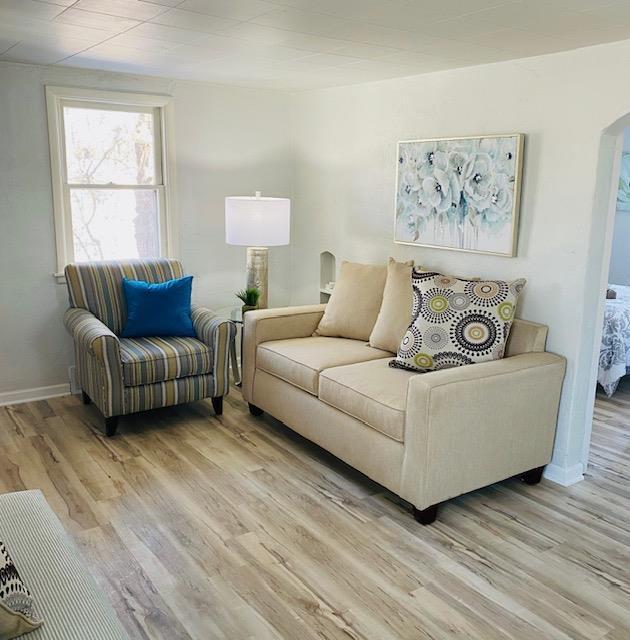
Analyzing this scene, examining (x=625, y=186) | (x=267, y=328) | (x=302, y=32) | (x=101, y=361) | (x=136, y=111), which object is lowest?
(x=101, y=361)

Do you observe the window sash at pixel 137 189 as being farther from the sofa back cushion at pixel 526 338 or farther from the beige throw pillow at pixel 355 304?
the sofa back cushion at pixel 526 338

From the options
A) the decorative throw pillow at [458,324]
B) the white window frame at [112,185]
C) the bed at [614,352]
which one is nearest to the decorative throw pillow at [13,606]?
the decorative throw pillow at [458,324]

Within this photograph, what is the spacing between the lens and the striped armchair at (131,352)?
3.63 m

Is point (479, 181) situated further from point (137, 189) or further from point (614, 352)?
point (137, 189)

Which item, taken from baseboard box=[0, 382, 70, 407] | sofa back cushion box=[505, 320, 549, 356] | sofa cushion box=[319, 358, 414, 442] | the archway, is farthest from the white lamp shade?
the archway

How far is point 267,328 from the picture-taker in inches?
157

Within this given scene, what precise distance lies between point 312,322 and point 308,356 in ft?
1.96

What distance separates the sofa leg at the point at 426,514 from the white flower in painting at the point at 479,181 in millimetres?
1610

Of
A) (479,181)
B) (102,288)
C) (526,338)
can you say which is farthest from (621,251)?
(102,288)

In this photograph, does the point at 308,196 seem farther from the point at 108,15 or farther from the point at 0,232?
the point at 108,15

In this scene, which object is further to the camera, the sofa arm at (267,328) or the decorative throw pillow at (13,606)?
the sofa arm at (267,328)

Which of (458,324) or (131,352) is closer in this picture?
(458,324)

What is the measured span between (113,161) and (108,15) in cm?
196

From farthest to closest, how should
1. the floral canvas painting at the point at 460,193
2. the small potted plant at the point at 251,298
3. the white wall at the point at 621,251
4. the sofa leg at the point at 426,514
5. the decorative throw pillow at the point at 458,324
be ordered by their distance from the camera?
the white wall at the point at 621,251 < the small potted plant at the point at 251,298 < the floral canvas painting at the point at 460,193 < the decorative throw pillow at the point at 458,324 < the sofa leg at the point at 426,514
